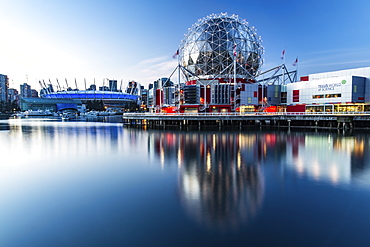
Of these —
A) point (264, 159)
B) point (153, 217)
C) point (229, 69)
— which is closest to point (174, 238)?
point (153, 217)

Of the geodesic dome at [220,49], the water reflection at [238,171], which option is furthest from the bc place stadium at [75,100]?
the water reflection at [238,171]

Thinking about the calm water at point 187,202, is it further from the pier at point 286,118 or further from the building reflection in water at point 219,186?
the pier at point 286,118

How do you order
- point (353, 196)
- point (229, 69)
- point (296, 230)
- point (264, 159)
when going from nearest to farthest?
point (296, 230) < point (353, 196) < point (264, 159) < point (229, 69)

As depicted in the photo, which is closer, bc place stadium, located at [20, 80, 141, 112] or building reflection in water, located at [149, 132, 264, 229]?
building reflection in water, located at [149, 132, 264, 229]

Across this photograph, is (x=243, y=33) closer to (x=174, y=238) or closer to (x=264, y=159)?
(x=264, y=159)

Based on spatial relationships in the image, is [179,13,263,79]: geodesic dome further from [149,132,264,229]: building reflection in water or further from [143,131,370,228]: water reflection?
[149,132,264,229]: building reflection in water

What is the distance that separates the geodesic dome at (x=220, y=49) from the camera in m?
58.7

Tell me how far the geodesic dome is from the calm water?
145 ft

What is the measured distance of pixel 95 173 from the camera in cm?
1466

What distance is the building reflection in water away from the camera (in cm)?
839

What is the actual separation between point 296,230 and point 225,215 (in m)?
2.27

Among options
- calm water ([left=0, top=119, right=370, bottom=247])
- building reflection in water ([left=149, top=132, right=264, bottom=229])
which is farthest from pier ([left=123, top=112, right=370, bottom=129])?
calm water ([left=0, top=119, right=370, bottom=247])

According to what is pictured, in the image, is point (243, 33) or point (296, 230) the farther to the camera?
point (243, 33)

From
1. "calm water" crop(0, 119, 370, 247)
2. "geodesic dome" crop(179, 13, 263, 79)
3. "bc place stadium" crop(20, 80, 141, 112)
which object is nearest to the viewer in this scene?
"calm water" crop(0, 119, 370, 247)
